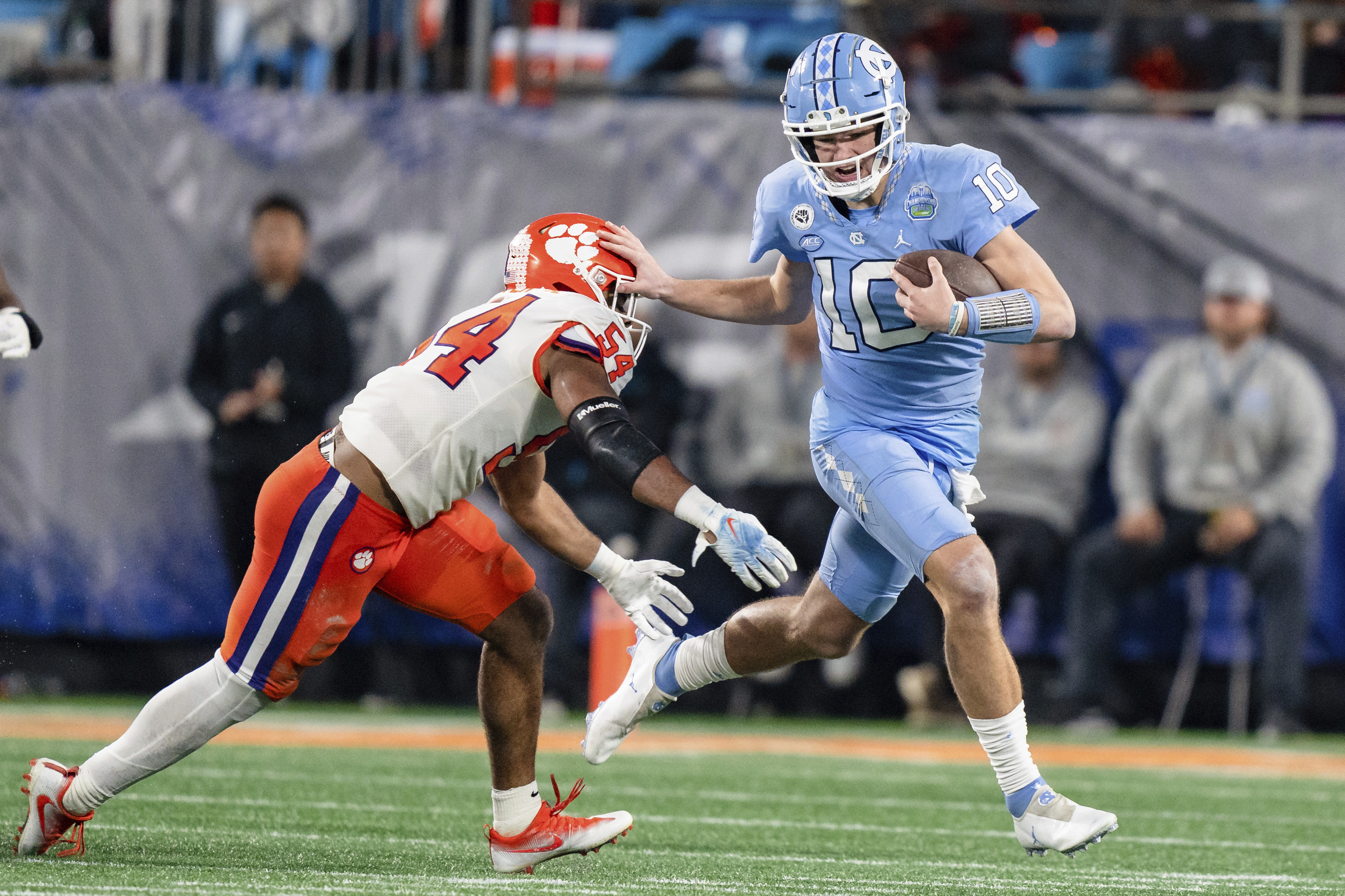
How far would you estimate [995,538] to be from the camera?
8438 millimetres

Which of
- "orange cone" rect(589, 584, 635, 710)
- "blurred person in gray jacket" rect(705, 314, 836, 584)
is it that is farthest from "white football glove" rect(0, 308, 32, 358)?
"blurred person in gray jacket" rect(705, 314, 836, 584)

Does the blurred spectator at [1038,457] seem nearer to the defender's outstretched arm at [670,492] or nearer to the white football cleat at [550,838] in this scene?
the white football cleat at [550,838]

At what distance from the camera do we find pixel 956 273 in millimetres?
4156

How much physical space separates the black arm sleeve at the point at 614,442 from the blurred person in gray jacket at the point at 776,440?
4.79m

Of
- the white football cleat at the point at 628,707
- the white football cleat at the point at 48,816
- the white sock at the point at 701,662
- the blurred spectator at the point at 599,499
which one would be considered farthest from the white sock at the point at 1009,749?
the blurred spectator at the point at 599,499

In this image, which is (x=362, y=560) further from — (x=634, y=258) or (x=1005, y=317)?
(x=1005, y=317)

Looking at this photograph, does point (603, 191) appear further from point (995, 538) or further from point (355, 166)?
point (995, 538)

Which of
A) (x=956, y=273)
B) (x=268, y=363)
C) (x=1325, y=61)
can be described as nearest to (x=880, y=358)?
(x=956, y=273)

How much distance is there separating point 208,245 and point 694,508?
5783 millimetres

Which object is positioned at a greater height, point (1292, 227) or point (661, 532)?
point (1292, 227)

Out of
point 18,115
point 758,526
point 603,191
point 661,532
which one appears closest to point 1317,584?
point 661,532

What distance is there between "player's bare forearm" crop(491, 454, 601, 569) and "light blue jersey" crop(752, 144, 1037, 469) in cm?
85

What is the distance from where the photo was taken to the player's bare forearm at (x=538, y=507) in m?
4.05

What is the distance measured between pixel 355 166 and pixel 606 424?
551 cm
